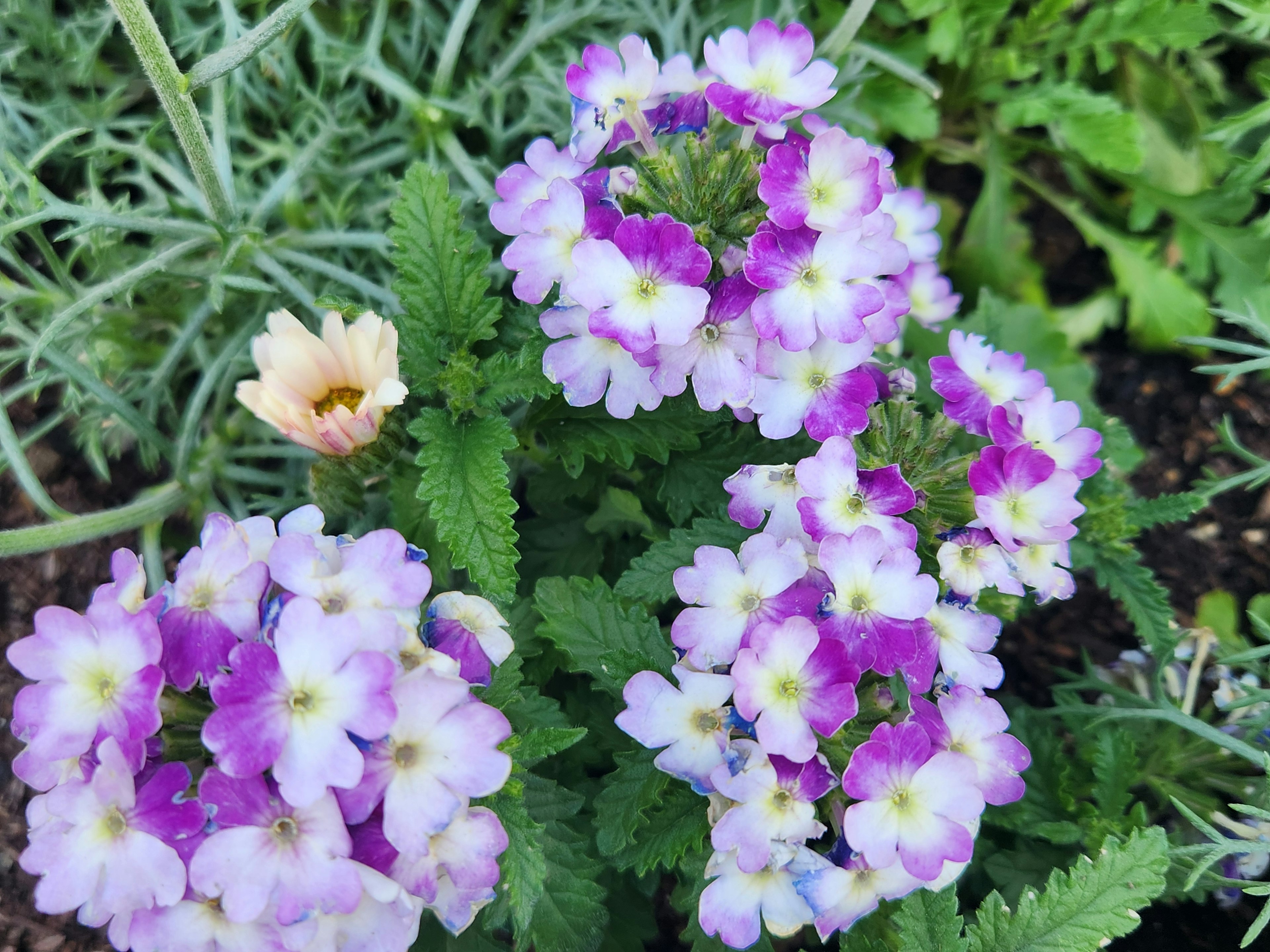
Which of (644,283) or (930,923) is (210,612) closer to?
(644,283)

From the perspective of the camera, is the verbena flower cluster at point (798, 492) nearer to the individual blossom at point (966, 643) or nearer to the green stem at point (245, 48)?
the individual blossom at point (966, 643)

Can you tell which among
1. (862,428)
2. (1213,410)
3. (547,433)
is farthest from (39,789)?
(1213,410)

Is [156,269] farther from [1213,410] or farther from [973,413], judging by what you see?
[1213,410]

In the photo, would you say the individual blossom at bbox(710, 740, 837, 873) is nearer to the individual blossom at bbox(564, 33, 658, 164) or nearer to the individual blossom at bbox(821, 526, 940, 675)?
the individual blossom at bbox(821, 526, 940, 675)

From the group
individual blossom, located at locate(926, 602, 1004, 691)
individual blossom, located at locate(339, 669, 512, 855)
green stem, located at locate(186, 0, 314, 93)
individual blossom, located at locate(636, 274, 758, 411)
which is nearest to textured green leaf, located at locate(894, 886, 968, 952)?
individual blossom, located at locate(926, 602, 1004, 691)

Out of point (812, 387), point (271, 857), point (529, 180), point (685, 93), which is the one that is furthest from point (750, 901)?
point (685, 93)
